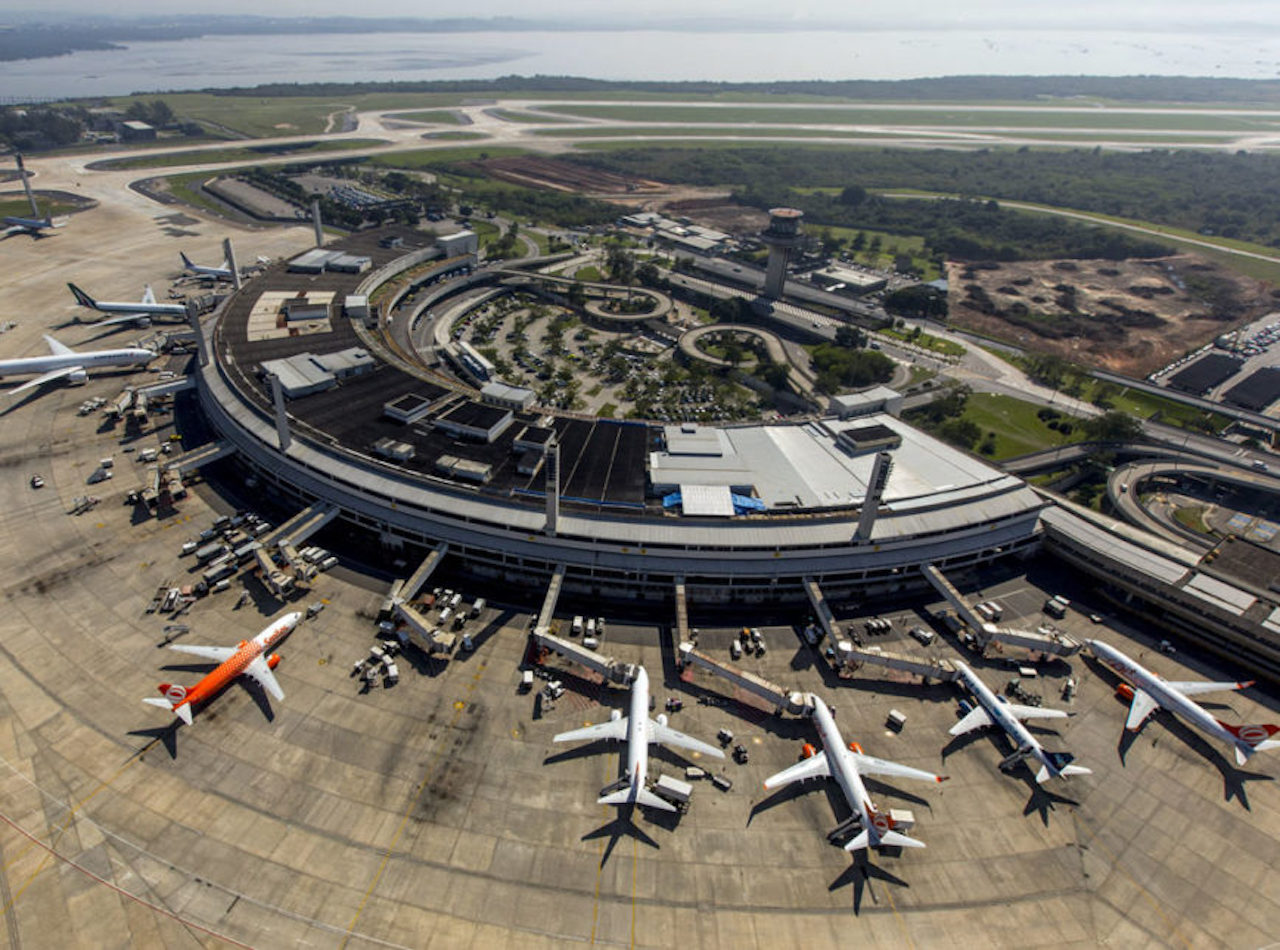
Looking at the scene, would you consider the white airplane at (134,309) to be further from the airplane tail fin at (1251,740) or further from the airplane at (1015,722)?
the airplane tail fin at (1251,740)

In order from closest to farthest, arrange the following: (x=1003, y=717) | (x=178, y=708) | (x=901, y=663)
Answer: (x=178, y=708) < (x=1003, y=717) < (x=901, y=663)

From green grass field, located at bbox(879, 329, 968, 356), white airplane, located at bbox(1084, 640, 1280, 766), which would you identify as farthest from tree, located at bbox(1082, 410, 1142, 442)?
white airplane, located at bbox(1084, 640, 1280, 766)

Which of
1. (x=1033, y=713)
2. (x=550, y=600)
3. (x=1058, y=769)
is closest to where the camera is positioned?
(x=1058, y=769)

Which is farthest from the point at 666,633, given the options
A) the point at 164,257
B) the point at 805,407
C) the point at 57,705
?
the point at 164,257

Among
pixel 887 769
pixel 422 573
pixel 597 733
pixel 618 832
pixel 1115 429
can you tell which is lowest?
pixel 618 832

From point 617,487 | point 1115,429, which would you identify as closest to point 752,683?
point 617,487

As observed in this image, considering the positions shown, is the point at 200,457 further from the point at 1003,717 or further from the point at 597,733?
the point at 1003,717

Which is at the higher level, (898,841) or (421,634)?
(421,634)

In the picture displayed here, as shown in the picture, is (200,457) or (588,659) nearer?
(588,659)

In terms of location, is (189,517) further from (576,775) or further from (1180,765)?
(1180,765)
